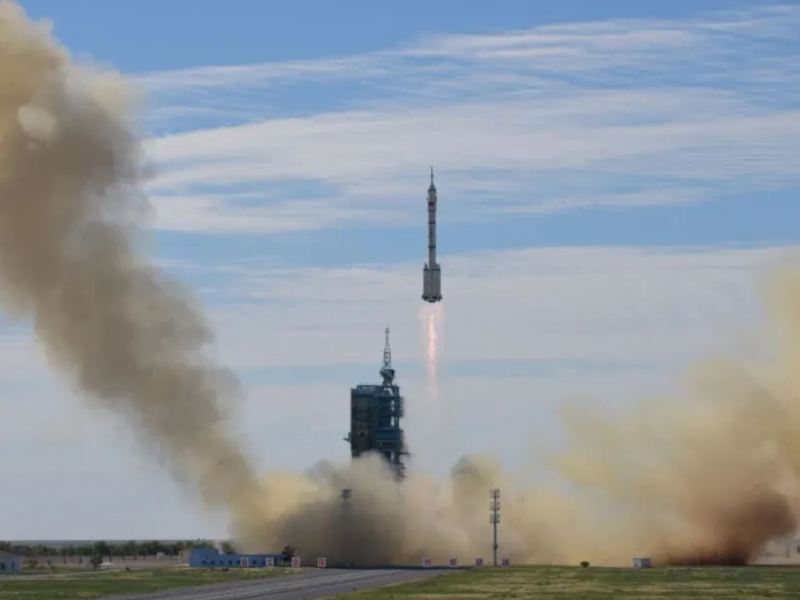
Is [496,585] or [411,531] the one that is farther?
[411,531]

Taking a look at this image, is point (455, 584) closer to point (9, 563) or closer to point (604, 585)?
point (604, 585)

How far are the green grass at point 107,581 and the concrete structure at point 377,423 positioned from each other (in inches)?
1181

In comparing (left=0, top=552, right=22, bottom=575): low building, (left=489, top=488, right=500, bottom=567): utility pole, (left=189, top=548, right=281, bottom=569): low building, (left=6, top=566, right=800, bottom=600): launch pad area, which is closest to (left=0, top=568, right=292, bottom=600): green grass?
(left=6, top=566, right=800, bottom=600): launch pad area

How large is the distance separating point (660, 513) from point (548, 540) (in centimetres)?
1195

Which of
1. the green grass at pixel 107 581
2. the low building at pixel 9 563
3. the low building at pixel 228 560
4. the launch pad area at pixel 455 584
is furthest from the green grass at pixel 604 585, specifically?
the low building at pixel 9 563

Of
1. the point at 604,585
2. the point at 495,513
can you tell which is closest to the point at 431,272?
the point at 495,513

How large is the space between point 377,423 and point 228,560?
2733cm

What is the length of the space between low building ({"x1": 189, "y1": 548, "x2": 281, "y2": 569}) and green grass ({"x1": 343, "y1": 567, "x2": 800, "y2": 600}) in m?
20.8

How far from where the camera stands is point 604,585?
120 metres

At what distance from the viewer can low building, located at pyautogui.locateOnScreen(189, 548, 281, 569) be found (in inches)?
6319

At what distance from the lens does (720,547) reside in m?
161

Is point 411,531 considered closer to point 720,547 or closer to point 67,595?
point 720,547

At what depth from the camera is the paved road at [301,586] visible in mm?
109125

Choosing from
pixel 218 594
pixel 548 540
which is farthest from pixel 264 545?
pixel 218 594
